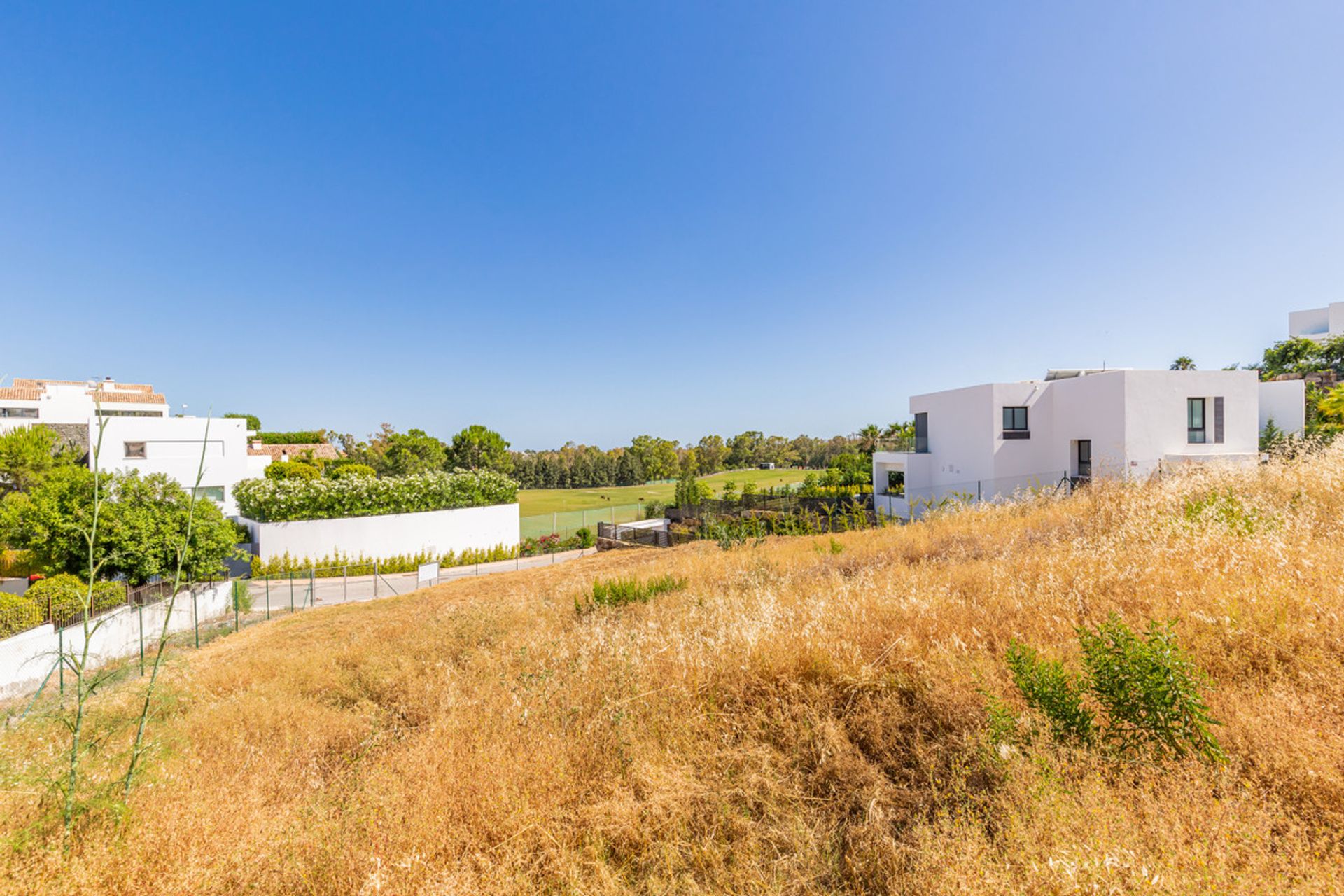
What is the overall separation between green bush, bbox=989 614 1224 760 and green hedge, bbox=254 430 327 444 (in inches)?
2395

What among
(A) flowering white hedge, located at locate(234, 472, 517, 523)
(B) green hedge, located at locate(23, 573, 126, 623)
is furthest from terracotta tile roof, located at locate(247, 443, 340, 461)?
(B) green hedge, located at locate(23, 573, 126, 623)

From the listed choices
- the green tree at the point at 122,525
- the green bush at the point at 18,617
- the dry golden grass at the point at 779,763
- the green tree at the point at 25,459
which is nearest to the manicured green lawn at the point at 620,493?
the green tree at the point at 25,459

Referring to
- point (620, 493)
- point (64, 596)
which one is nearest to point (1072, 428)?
point (64, 596)

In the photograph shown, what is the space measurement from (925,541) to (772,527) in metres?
7.59

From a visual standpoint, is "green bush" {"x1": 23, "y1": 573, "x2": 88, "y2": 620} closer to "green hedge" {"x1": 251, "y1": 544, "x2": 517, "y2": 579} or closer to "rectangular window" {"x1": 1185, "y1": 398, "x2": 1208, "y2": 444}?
"green hedge" {"x1": 251, "y1": 544, "x2": 517, "y2": 579}

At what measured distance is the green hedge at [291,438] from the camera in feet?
161

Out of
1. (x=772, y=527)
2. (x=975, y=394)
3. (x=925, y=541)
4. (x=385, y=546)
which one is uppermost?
(x=975, y=394)

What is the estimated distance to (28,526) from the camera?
12.6 m

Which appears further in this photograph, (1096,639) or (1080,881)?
(1096,639)

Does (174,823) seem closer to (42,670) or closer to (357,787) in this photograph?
(357,787)

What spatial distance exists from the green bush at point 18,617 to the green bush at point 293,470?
68.2 ft

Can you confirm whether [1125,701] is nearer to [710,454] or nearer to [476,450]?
[476,450]

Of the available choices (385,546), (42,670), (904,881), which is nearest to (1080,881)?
(904,881)

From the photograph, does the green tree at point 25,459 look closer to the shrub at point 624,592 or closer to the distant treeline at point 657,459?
the shrub at point 624,592
